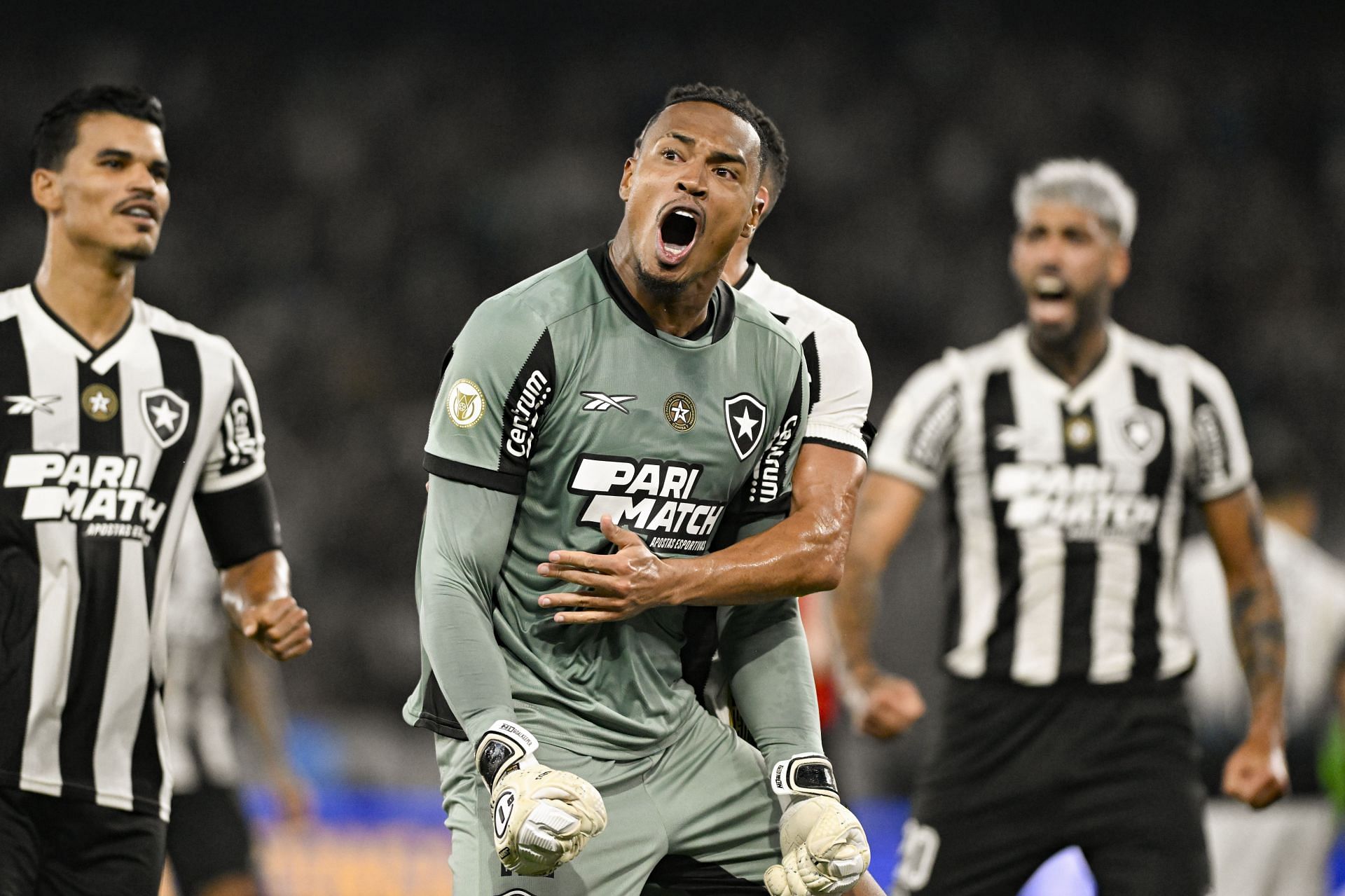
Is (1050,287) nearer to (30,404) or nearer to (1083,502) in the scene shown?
(1083,502)

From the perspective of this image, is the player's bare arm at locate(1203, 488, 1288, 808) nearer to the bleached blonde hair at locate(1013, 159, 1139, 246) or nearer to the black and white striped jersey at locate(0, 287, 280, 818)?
the bleached blonde hair at locate(1013, 159, 1139, 246)

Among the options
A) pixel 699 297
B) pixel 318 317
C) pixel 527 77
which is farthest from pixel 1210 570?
pixel 527 77

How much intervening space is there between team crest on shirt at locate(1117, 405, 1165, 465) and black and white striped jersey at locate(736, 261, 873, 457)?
160cm

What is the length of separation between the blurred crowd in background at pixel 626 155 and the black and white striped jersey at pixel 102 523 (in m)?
7.43

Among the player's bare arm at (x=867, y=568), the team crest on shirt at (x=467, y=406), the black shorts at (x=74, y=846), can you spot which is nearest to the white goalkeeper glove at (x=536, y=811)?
the team crest on shirt at (x=467, y=406)

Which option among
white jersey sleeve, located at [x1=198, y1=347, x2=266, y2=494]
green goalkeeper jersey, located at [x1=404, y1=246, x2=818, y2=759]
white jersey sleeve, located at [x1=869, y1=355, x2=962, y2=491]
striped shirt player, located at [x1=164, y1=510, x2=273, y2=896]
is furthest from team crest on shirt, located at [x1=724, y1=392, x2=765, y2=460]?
striped shirt player, located at [x1=164, y1=510, x2=273, y2=896]

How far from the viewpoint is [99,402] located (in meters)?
4.27

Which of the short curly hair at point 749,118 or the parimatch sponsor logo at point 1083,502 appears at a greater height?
the short curly hair at point 749,118

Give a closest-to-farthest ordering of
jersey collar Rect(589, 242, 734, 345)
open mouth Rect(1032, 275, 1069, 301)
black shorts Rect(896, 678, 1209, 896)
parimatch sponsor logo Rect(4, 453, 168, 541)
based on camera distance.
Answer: jersey collar Rect(589, 242, 734, 345) → parimatch sponsor logo Rect(4, 453, 168, 541) → black shorts Rect(896, 678, 1209, 896) → open mouth Rect(1032, 275, 1069, 301)

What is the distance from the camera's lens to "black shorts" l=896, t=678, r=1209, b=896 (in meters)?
4.88

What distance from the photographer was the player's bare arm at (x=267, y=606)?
4.22 metres

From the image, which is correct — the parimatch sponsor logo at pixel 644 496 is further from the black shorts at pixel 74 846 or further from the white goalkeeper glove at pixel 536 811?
the black shorts at pixel 74 846

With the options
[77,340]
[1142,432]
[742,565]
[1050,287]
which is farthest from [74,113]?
[1142,432]

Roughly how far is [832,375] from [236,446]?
1624 millimetres
